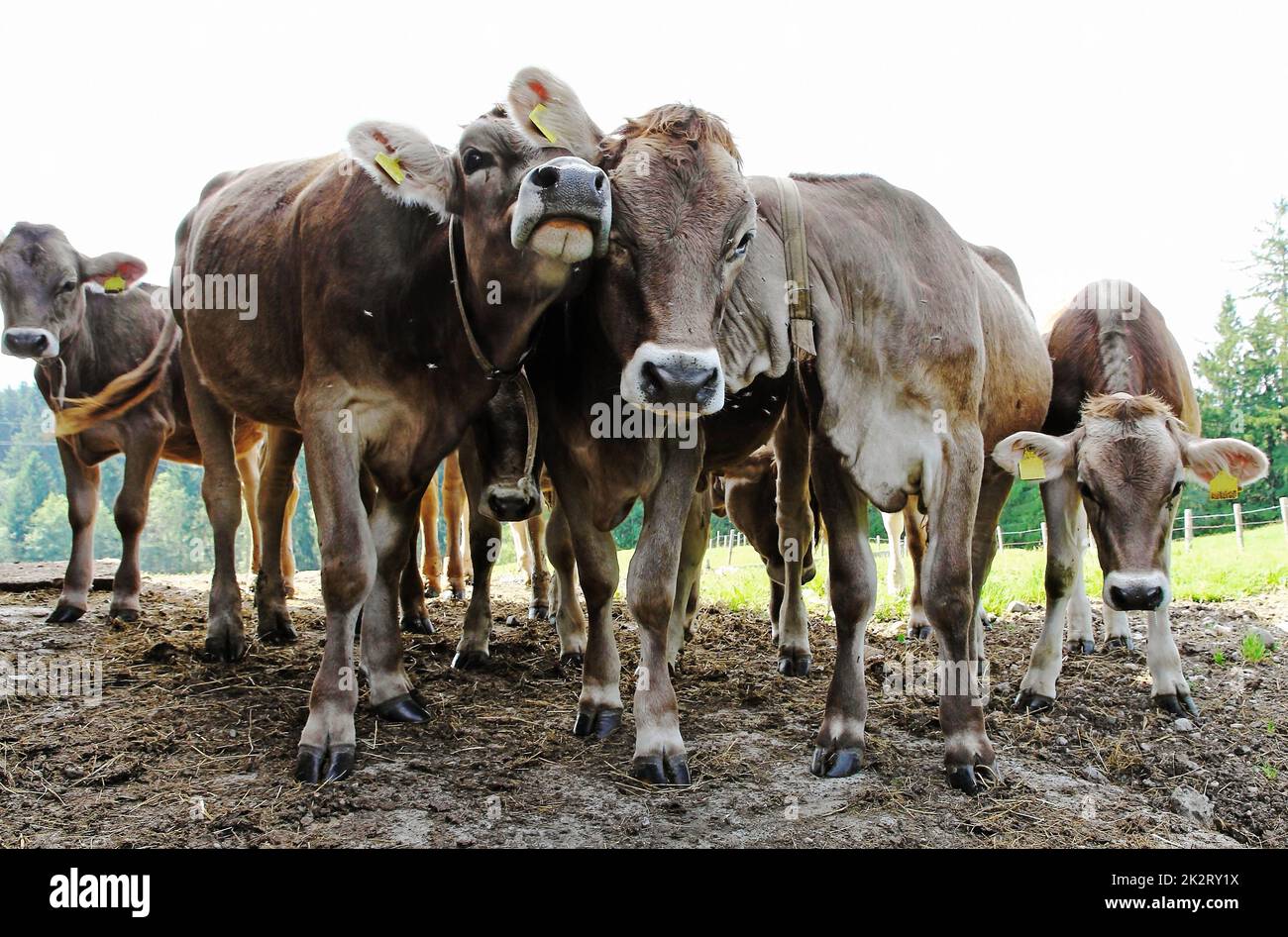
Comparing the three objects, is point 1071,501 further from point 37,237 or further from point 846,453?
point 37,237

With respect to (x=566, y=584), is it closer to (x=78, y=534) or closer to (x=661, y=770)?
(x=661, y=770)

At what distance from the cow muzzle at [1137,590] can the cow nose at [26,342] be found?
7259 mm

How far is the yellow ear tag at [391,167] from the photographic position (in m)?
4.55

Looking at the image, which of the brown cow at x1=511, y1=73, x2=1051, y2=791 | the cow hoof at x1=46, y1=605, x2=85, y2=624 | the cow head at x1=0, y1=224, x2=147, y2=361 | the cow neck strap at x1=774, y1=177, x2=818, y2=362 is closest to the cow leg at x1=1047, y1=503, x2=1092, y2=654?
the brown cow at x1=511, y1=73, x2=1051, y2=791

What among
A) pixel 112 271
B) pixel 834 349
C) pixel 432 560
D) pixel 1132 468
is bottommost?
pixel 432 560

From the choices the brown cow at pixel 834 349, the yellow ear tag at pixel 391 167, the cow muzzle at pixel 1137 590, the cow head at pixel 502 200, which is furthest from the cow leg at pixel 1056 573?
the yellow ear tag at pixel 391 167

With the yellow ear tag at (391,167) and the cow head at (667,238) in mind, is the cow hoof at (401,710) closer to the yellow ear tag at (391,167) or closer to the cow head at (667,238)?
the cow head at (667,238)

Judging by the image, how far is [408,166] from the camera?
15.0ft

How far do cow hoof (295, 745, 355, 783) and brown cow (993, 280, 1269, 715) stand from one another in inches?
151

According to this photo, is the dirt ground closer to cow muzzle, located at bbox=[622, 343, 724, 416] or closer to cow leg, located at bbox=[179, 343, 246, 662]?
cow leg, located at bbox=[179, 343, 246, 662]

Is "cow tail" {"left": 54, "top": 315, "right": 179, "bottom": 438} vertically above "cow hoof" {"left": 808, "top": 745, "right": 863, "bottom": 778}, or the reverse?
"cow tail" {"left": 54, "top": 315, "right": 179, "bottom": 438}

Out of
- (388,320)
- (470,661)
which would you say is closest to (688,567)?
(470,661)

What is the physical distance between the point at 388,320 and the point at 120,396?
4.24m

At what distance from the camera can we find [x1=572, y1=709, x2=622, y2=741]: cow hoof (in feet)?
16.2
